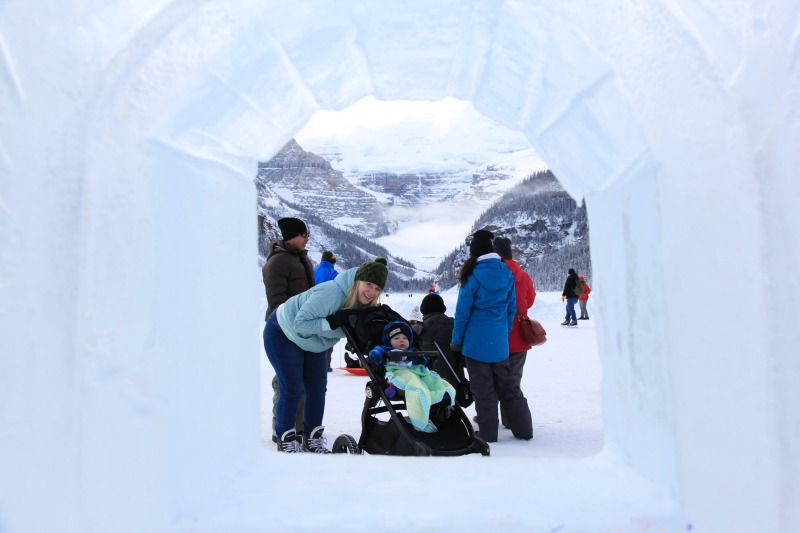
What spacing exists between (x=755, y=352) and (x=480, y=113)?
1.28 metres

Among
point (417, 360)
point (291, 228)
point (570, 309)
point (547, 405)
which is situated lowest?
point (547, 405)

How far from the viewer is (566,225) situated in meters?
102

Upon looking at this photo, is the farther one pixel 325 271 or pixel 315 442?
pixel 325 271

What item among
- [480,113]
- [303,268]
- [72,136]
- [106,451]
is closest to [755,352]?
[480,113]

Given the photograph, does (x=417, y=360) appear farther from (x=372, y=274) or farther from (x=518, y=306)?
(x=518, y=306)

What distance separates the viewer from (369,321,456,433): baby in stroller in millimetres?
3588

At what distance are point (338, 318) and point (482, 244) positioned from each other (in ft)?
4.22

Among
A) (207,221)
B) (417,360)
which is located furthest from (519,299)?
(207,221)

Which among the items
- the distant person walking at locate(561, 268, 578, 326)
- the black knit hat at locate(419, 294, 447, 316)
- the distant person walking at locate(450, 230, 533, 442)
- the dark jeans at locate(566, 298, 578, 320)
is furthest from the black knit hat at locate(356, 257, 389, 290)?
the dark jeans at locate(566, 298, 578, 320)

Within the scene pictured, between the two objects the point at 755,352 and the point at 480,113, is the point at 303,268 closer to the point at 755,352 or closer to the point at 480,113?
the point at 480,113

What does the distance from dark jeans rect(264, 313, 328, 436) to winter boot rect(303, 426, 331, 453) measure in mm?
45

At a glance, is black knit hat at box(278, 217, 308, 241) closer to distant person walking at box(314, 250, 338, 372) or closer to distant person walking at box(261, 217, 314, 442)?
distant person walking at box(261, 217, 314, 442)

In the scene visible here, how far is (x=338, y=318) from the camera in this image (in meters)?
3.77

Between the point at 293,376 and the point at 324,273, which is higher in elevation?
the point at 324,273
